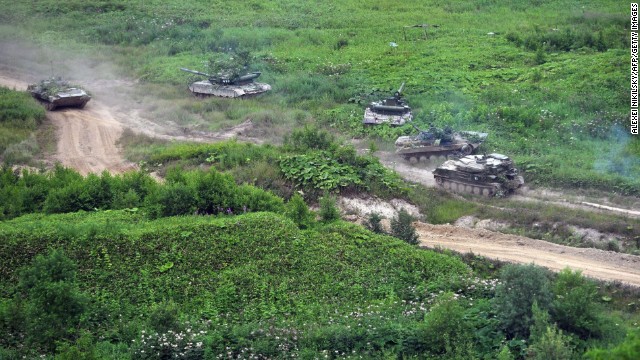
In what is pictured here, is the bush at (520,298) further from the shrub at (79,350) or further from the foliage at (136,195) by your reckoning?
the shrub at (79,350)

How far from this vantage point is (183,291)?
757 inches

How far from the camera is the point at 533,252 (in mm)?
22234

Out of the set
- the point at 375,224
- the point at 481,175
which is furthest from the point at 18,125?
the point at 481,175

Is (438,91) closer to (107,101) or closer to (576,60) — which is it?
(576,60)

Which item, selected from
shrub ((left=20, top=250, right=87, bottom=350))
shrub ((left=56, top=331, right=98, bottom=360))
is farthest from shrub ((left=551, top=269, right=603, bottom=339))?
shrub ((left=20, top=250, right=87, bottom=350))

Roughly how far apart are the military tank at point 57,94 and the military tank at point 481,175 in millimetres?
16855

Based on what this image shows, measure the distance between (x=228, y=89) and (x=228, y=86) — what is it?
295 millimetres

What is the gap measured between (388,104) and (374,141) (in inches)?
105

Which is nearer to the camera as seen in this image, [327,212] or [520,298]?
[520,298]

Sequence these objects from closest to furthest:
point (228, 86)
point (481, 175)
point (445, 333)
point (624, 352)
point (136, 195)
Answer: point (624, 352)
point (445, 333)
point (136, 195)
point (481, 175)
point (228, 86)

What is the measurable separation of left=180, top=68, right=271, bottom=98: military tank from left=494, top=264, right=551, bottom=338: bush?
20909 millimetres

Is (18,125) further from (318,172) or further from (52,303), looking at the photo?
(52,303)

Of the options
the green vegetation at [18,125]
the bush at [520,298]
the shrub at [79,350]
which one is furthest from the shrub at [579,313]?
the green vegetation at [18,125]

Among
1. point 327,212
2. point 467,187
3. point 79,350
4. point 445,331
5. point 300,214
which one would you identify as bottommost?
point 467,187
